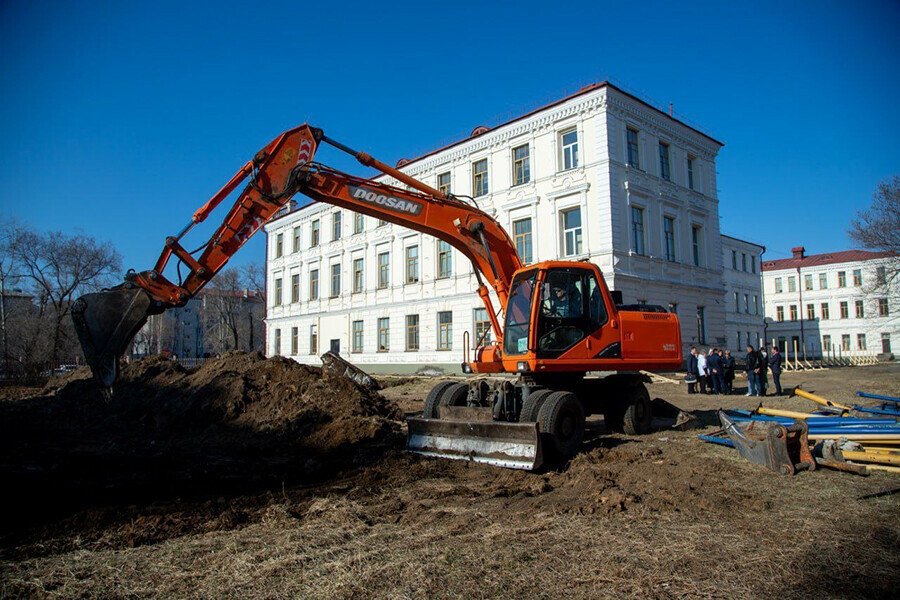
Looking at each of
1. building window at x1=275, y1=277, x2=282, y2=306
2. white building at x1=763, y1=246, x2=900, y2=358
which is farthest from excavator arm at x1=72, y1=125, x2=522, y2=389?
white building at x1=763, y1=246, x2=900, y2=358

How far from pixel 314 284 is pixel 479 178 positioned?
643 inches

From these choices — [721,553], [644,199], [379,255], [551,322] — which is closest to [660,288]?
[644,199]

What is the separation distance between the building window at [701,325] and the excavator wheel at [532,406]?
21819 millimetres

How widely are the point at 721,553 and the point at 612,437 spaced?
5.41m

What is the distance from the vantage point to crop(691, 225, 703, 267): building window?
1111 inches

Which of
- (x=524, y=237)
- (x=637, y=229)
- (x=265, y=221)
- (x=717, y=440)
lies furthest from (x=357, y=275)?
(x=717, y=440)

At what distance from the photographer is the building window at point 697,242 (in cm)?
2822

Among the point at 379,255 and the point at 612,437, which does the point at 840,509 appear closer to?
the point at 612,437

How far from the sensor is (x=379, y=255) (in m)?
34.1

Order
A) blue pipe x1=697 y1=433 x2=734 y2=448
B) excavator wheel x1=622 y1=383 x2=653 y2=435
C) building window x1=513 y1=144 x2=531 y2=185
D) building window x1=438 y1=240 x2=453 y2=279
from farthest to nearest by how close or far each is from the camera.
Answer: building window x1=438 y1=240 x2=453 y2=279 → building window x1=513 y1=144 x2=531 y2=185 → excavator wheel x1=622 y1=383 x2=653 y2=435 → blue pipe x1=697 y1=433 x2=734 y2=448

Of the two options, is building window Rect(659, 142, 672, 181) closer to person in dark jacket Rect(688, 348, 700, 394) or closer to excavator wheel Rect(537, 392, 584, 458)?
person in dark jacket Rect(688, 348, 700, 394)

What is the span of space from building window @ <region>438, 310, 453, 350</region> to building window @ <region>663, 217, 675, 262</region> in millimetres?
11288

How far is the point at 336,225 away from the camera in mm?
37750

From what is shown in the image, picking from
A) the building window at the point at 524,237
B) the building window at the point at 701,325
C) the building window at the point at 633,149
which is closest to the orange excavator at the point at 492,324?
the building window at the point at 524,237
